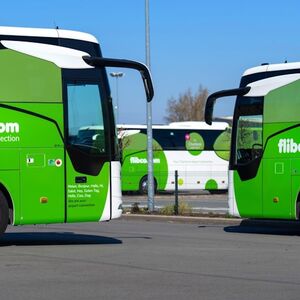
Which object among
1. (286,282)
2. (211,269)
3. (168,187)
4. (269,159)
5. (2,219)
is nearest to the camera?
(286,282)

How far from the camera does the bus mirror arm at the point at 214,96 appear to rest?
16125 mm

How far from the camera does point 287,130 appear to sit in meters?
15.2

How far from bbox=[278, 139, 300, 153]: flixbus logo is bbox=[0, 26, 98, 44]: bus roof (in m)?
4.84

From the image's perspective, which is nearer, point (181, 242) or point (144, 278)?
point (144, 278)

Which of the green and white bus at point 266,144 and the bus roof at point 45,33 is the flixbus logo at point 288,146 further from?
the bus roof at point 45,33

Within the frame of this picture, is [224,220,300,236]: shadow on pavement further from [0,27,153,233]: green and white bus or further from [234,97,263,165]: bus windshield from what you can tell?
[0,27,153,233]: green and white bus

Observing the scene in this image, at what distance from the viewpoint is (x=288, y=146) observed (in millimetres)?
15164

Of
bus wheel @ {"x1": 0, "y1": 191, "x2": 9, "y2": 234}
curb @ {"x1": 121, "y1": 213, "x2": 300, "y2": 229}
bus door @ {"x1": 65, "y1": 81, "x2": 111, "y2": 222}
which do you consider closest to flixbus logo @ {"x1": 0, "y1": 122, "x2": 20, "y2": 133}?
bus door @ {"x1": 65, "y1": 81, "x2": 111, "y2": 222}

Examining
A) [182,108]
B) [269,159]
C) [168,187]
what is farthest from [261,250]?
[182,108]

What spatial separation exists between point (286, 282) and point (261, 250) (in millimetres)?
3762

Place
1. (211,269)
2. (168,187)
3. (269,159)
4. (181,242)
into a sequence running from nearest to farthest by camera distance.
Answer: (211,269) < (181,242) < (269,159) < (168,187)

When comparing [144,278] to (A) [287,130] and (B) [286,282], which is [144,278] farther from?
(A) [287,130]

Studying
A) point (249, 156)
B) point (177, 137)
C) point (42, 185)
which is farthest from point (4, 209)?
point (177, 137)

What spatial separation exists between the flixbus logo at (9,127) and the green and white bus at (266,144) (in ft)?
16.9
